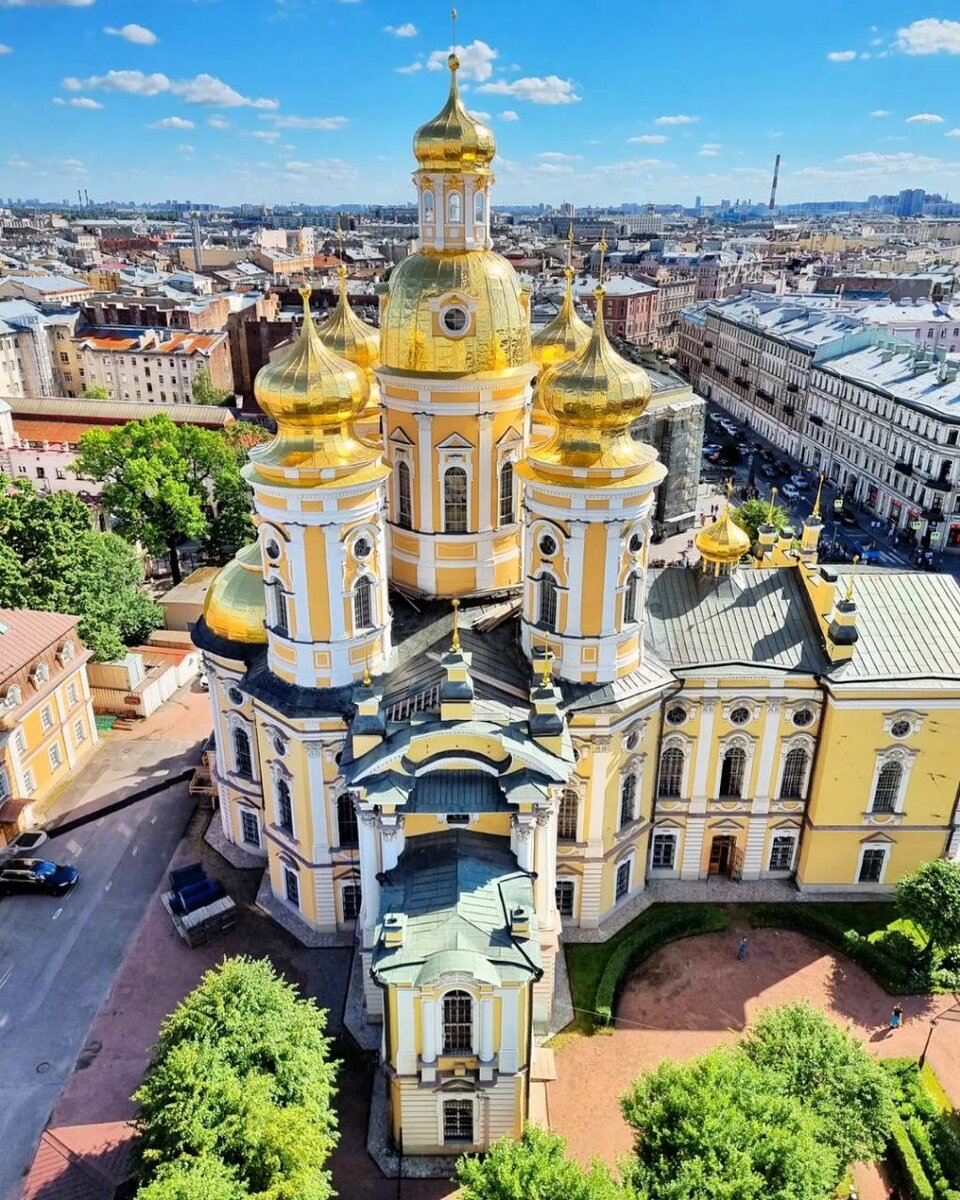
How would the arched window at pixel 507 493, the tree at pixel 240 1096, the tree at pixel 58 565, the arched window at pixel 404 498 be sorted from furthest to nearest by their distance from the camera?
the tree at pixel 58 565
the arched window at pixel 507 493
the arched window at pixel 404 498
the tree at pixel 240 1096

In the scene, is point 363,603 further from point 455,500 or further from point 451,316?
point 451,316

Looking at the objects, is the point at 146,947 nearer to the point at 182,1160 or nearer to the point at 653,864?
the point at 182,1160

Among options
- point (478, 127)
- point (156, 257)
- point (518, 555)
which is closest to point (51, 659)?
point (518, 555)

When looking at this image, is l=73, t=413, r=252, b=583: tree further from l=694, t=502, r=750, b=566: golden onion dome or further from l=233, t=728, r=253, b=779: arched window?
l=694, t=502, r=750, b=566: golden onion dome

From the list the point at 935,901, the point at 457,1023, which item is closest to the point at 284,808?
the point at 457,1023

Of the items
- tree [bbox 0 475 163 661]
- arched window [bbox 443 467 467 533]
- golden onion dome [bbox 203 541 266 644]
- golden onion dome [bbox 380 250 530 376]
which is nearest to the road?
golden onion dome [bbox 203 541 266 644]

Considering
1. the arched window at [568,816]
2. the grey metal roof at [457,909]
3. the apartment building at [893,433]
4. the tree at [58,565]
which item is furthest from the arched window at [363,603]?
the apartment building at [893,433]

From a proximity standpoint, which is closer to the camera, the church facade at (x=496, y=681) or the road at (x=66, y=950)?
the church facade at (x=496, y=681)

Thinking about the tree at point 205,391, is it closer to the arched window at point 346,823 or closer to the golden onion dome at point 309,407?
the golden onion dome at point 309,407
